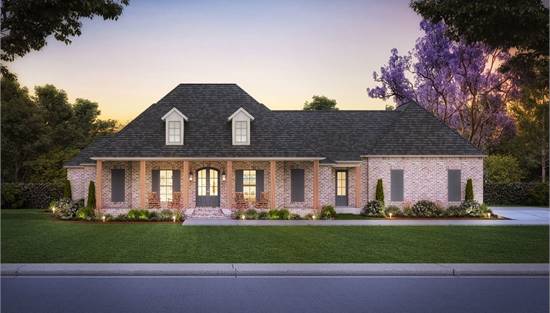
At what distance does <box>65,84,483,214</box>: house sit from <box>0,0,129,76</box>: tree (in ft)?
31.7

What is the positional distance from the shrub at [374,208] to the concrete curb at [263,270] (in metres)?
16.8

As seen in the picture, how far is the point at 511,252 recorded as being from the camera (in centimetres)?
1594

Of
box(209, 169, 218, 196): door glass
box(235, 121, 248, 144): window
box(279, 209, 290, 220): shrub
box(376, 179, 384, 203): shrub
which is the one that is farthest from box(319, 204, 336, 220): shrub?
box(209, 169, 218, 196): door glass

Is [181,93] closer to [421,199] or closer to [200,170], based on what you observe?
[200,170]

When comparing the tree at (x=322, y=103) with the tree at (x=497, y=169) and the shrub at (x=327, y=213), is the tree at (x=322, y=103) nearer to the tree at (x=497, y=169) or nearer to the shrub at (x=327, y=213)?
the tree at (x=497, y=169)

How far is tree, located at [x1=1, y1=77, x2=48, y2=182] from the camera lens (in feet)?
150

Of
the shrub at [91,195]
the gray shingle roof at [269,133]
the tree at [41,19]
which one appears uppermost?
the tree at [41,19]

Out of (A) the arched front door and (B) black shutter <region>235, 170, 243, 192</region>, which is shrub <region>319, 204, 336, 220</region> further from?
(A) the arched front door

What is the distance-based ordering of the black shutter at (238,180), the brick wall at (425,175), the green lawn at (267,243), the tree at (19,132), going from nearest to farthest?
1. the green lawn at (267,243)
2. the black shutter at (238,180)
3. the brick wall at (425,175)
4. the tree at (19,132)

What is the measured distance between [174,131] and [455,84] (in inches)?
1066

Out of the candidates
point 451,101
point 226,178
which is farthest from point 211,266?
point 451,101

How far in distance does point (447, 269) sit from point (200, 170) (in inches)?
781

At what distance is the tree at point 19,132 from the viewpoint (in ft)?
150

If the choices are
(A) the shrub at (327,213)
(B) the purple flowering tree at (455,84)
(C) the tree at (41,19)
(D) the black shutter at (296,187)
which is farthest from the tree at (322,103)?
(C) the tree at (41,19)
